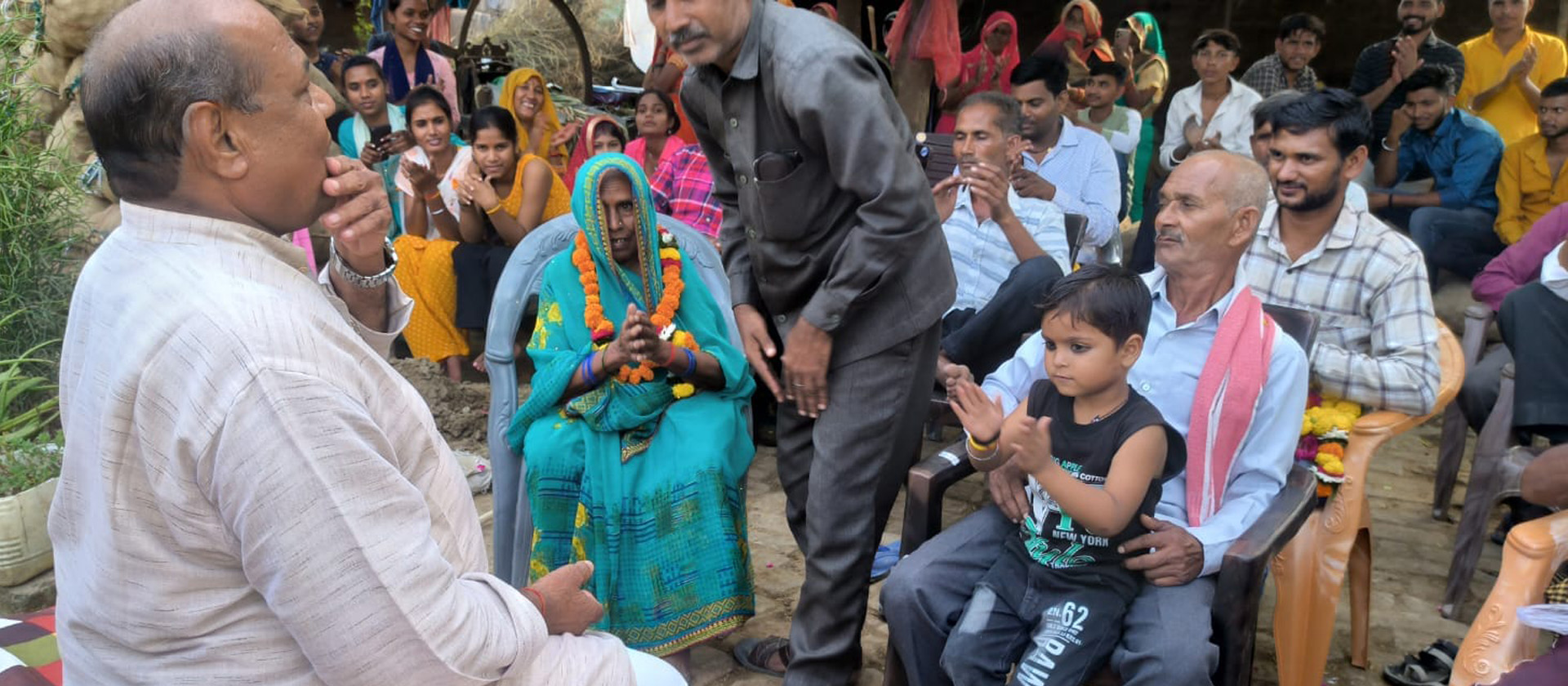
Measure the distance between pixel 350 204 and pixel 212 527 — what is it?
535 mm

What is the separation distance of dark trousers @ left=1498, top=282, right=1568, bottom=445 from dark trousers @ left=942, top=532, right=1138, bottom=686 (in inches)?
75.9

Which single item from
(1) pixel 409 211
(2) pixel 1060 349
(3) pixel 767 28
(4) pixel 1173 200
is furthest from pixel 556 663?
(1) pixel 409 211

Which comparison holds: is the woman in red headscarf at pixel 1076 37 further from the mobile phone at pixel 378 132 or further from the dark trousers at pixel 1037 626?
the dark trousers at pixel 1037 626

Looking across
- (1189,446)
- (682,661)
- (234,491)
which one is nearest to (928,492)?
(1189,446)

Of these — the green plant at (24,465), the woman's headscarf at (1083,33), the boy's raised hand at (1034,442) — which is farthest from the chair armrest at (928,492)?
the woman's headscarf at (1083,33)

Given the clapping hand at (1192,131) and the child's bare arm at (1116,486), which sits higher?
the child's bare arm at (1116,486)

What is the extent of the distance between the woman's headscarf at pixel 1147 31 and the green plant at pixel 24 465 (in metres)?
7.48

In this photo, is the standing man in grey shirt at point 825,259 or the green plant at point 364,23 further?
the green plant at point 364,23

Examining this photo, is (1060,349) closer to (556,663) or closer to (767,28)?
(767,28)

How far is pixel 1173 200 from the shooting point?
2771 millimetres

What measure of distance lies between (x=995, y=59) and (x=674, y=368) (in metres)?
5.26

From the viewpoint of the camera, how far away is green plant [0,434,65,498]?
348cm

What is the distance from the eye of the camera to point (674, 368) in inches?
130

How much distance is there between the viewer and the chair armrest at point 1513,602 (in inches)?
95.0
